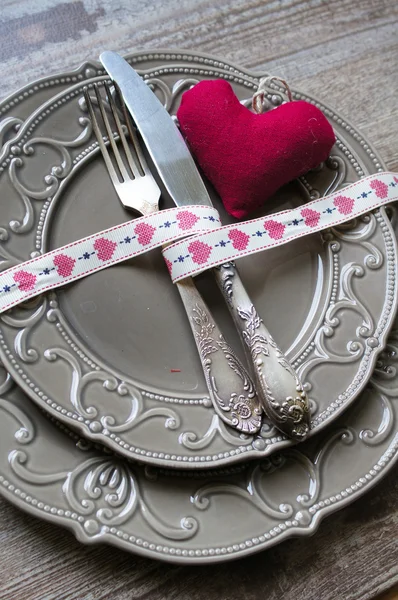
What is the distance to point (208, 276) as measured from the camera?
59cm

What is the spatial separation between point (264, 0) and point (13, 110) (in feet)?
1.28

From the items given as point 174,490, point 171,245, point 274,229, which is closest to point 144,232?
point 171,245

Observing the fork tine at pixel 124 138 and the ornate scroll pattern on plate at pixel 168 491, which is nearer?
the ornate scroll pattern on plate at pixel 168 491

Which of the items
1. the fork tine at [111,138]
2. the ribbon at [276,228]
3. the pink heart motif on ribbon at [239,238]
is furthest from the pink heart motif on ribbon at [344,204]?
the fork tine at [111,138]

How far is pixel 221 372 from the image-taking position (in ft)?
1.76

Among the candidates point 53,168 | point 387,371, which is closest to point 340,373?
point 387,371

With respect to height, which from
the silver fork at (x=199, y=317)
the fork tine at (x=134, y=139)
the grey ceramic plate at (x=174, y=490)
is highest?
the fork tine at (x=134, y=139)

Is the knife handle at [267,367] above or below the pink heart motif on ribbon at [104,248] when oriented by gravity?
below

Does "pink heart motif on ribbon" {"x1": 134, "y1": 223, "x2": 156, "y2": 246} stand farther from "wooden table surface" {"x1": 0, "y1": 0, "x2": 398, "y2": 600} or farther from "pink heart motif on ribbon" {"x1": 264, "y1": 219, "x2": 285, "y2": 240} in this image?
"wooden table surface" {"x1": 0, "y1": 0, "x2": 398, "y2": 600}

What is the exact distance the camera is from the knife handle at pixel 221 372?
0.52m

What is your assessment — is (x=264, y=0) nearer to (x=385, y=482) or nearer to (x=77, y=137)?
(x=77, y=137)

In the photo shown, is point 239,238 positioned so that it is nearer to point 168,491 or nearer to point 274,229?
point 274,229

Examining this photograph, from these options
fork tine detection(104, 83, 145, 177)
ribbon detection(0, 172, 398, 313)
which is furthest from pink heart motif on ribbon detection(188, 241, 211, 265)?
fork tine detection(104, 83, 145, 177)

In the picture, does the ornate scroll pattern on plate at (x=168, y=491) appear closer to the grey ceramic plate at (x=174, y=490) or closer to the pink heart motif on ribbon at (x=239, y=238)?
the grey ceramic plate at (x=174, y=490)
